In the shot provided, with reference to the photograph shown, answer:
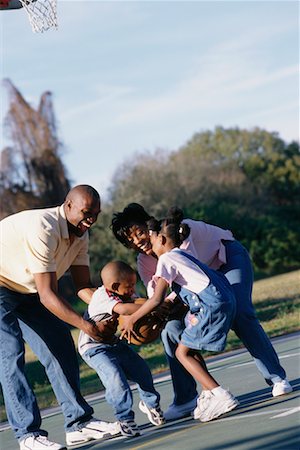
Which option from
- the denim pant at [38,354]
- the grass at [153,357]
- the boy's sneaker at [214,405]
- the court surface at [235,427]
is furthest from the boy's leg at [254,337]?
the grass at [153,357]

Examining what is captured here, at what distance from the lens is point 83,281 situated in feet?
30.1

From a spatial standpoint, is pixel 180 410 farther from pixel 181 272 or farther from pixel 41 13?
pixel 41 13

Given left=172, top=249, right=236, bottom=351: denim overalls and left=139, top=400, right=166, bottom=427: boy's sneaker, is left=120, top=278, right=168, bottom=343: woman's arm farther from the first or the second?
left=139, top=400, right=166, bottom=427: boy's sneaker

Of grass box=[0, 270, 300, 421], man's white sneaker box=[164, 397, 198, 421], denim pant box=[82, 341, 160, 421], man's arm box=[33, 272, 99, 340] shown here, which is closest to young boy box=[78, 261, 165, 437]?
denim pant box=[82, 341, 160, 421]

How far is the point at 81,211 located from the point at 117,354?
124 cm

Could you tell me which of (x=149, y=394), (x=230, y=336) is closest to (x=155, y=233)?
(x=149, y=394)

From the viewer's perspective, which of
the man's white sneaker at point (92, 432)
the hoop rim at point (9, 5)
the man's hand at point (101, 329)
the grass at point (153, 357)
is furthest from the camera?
the grass at point (153, 357)

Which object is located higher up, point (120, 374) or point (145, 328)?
point (145, 328)

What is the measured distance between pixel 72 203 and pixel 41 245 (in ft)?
1.33

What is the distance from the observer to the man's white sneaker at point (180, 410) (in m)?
9.28

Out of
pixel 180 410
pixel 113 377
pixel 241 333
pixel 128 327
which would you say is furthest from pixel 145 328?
pixel 180 410

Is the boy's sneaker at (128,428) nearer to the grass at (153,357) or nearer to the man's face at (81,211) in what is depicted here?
the man's face at (81,211)

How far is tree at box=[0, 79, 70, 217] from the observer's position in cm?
6023

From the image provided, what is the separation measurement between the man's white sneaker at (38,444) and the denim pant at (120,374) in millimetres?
569
